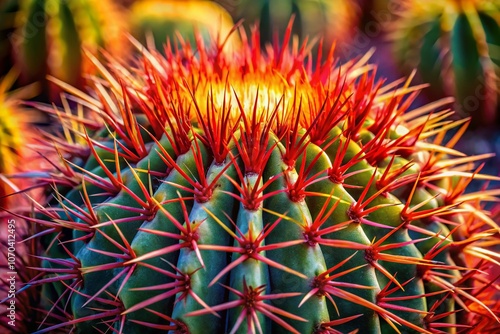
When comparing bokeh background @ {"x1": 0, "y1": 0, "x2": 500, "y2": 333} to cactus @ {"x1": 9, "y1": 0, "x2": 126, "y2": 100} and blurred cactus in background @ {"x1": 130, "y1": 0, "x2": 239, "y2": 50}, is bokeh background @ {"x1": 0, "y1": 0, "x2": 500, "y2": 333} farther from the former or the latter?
blurred cactus in background @ {"x1": 130, "y1": 0, "x2": 239, "y2": 50}

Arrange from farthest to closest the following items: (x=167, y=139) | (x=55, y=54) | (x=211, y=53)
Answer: (x=55, y=54) < (x=211, y=53) < (x=167, y=139)

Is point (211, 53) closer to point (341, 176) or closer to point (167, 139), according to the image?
point (167, 139)

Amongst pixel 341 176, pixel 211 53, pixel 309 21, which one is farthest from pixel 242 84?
pixel 309 21

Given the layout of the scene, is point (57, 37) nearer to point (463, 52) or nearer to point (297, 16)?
point (297, 16)

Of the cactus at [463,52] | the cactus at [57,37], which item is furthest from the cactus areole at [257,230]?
the cactus at [463,52]

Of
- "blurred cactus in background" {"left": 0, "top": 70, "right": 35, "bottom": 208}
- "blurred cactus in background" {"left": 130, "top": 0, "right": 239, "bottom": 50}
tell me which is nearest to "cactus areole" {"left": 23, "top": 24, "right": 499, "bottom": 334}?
Result: "blurred cactus in background" {"left": 0, "top": 70, "right": 35, "bottom": 208}

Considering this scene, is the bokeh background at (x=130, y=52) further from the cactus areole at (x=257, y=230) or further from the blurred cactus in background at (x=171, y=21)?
the cactus areole at (x=257, y=230)
